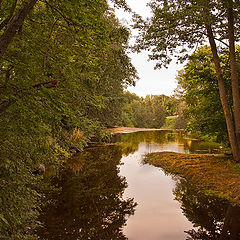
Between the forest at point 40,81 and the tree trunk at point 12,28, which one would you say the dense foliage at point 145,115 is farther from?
the tree trunk at point 12,28

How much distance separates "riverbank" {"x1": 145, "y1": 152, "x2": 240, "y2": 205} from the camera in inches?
292

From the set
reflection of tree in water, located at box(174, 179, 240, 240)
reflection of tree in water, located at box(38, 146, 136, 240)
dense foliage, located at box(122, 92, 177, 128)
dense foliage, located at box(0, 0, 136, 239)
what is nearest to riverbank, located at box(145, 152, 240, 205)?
reflection of tree in water, located at box(174, 179, 240, 240)

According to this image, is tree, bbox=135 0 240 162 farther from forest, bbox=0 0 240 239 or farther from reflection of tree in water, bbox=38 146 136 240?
reflection of tree in water, bbox=38 146 136 240

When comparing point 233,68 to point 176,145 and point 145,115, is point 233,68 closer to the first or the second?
point 176,145

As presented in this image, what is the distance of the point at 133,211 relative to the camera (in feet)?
21.2

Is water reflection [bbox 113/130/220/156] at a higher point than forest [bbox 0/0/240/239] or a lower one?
lower

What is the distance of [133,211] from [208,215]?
7.49ft

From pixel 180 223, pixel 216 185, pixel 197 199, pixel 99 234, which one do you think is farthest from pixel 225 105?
pixel 99 234

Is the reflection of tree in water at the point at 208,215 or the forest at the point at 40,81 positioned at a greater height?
the forest at the point at 40,81

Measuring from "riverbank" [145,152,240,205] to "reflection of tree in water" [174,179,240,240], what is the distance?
54 centimetres

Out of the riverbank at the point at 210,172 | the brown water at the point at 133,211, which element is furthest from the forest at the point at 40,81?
the riverbank at the point at 210,172

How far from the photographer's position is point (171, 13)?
927 centimetres

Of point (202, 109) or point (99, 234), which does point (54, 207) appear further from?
point (202, 109)

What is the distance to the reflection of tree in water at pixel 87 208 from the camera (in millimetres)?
5152
